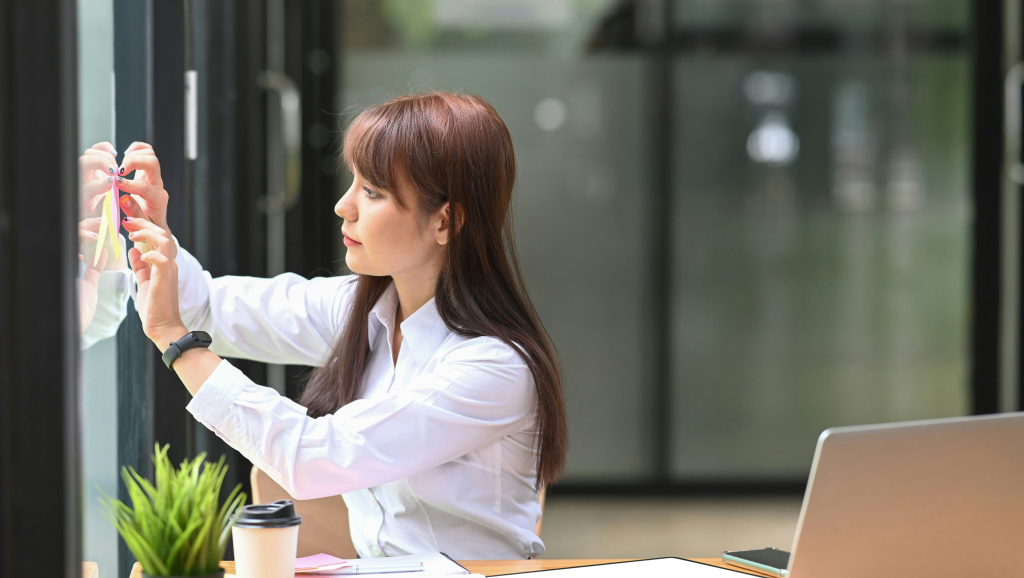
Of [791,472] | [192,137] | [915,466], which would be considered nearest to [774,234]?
[791,472]

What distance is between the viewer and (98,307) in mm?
1345

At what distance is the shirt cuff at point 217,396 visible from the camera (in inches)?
48.6

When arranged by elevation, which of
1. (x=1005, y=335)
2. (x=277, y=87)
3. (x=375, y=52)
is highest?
(x=375, y=52)

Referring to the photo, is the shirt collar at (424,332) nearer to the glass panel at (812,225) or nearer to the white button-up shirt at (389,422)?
the white button-up shirt at (389,422)

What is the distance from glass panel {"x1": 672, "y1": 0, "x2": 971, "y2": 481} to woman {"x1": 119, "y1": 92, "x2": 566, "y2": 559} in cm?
236

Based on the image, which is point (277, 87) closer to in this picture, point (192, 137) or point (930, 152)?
point (192, 137)

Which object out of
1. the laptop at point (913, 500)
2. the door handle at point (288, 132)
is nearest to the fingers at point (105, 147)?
the laptop at point (913, 500)

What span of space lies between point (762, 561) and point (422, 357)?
2.06ft

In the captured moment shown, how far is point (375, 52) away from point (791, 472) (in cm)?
245

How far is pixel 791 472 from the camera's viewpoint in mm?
3857

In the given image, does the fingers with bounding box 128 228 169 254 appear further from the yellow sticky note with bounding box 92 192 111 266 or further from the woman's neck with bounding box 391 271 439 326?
the woman's neck with bounding box 391 271 439 326

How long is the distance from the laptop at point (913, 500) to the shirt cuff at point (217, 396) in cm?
75

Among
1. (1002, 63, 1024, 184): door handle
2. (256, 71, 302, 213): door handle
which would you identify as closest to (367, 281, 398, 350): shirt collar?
(256, 71, 302, 213): door handle

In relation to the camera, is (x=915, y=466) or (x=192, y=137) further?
(x=192, y=137)
